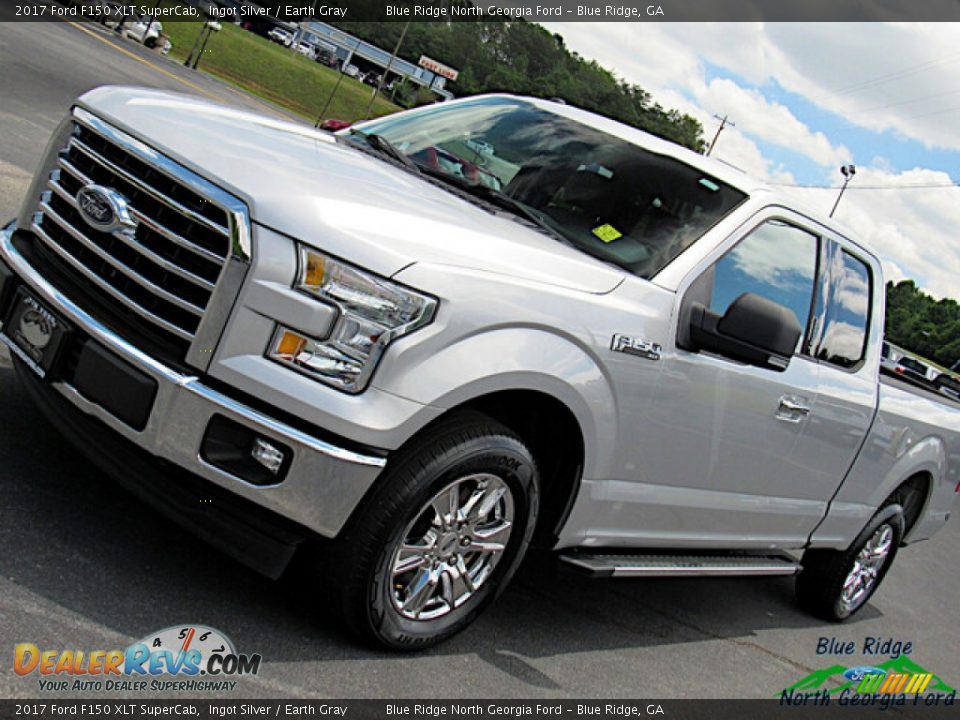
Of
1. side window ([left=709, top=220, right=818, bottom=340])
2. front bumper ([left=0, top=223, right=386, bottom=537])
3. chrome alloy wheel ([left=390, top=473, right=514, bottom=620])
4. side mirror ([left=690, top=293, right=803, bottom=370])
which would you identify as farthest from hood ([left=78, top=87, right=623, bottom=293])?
chrome alloy wheel ([left=390, top=473, right=514, bottom=620])

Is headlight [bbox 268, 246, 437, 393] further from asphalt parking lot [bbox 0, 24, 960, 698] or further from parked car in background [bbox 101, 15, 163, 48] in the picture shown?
parked car in background [bbox 101, 15, 163, 48]

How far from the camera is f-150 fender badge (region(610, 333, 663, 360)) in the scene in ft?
12.6

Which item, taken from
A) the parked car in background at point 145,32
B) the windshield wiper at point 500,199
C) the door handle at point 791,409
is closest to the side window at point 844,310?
the door handle at point 791,409

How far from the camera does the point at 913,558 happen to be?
9445 millimetres

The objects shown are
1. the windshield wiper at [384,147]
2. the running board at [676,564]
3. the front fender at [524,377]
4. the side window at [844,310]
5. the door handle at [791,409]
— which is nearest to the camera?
the front fender at [524,377]

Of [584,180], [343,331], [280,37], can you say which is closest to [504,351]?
[343,331]

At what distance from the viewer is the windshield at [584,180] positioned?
431cm

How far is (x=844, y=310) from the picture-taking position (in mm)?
5445

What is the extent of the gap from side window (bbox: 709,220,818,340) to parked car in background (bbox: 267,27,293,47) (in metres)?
110

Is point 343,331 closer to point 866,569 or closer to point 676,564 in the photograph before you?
point 676,564

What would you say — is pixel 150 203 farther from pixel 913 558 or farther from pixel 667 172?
A: pixel 913 558

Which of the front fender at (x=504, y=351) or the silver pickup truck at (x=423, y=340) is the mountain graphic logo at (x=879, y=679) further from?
the front fender at (x=504, y=351)

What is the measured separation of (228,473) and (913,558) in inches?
307

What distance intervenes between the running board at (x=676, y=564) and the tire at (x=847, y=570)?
2.20ft
